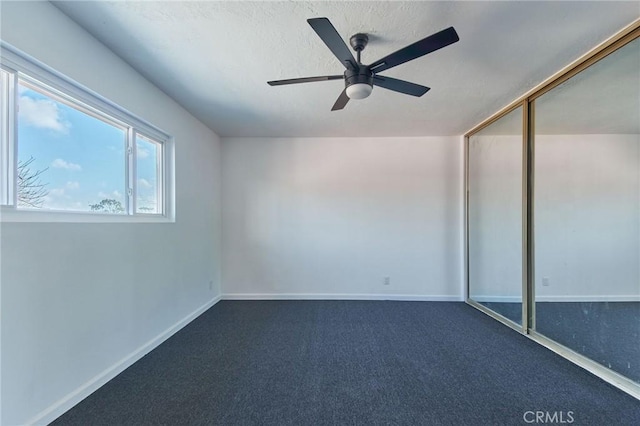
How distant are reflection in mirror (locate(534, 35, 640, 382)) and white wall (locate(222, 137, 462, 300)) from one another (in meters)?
1.37

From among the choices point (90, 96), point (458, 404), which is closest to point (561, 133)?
point (458, 404)

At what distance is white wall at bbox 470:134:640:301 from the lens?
2133 millimetres

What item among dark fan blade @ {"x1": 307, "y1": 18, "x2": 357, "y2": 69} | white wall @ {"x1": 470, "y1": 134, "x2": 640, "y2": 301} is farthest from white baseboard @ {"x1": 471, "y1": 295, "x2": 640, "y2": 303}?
dark fan blade @ {"x1": 307, "y1": 18, "x2": 357, "y2": 69}

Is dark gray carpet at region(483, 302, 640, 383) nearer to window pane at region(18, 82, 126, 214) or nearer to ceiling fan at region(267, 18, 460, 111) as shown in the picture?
ceiling fan at region(267, 18, 460, 111)

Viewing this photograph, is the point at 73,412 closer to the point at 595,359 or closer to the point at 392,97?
the point at 392,97

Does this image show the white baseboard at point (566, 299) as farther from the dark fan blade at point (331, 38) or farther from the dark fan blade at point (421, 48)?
the dark fan blade at point (331, 38)

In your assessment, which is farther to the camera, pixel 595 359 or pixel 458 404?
pixel 595 359

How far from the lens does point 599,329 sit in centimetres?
216

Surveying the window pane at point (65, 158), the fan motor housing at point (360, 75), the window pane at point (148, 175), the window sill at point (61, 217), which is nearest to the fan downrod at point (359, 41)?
the fan motor housing at point (360, 75)

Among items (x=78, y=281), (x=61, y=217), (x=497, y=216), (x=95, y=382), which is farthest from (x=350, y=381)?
(x=497, y=216)

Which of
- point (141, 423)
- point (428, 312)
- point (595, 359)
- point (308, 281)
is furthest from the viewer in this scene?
point (308, 281)

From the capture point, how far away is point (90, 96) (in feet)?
6.22

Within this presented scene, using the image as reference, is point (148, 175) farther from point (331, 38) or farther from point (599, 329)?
point (599, 329)

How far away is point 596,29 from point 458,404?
2608 mm
